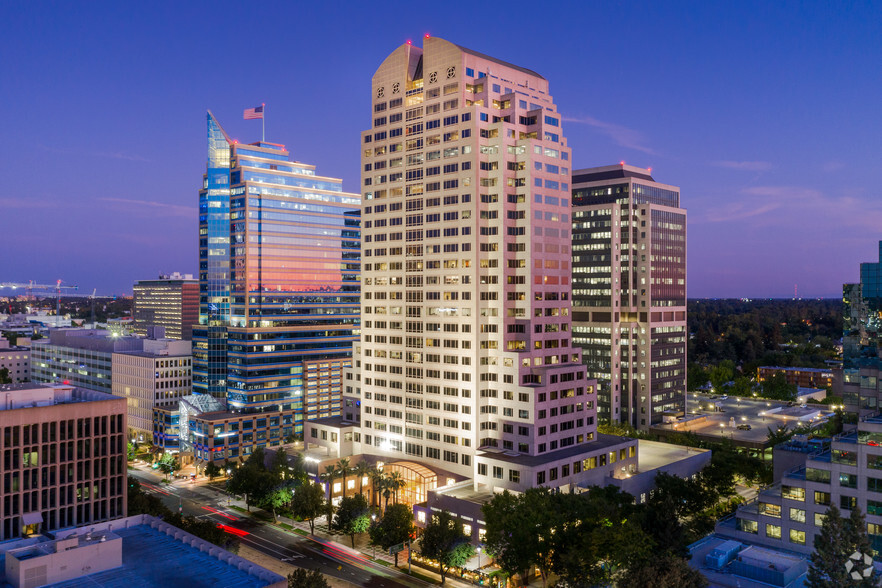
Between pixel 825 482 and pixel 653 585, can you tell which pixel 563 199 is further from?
pixel 653 585

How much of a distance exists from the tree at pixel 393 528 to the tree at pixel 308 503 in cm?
1501

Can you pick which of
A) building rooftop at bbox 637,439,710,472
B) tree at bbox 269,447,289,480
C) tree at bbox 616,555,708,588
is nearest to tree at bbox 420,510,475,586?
tree at bbox 616,555,708,588

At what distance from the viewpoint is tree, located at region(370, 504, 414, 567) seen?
106500mm

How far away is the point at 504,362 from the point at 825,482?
189 ft

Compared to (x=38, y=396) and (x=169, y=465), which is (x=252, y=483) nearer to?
(x=38, y=396)

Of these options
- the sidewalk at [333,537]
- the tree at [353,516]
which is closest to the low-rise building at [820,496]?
the sidewalk at [333,537]

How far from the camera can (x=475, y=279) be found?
133125 mm

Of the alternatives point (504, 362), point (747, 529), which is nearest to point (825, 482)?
point (747, 529)

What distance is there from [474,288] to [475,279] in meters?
1.84

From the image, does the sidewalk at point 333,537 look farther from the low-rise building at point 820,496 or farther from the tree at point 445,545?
the low-rise building at point 820,496

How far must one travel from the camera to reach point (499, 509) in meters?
98.6

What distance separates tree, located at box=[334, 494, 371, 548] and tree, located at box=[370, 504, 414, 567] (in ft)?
20.8

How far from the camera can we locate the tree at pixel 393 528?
106500mm

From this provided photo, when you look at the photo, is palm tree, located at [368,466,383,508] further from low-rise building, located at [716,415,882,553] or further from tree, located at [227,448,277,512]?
low-rise building, located at [716,415,882,553]
